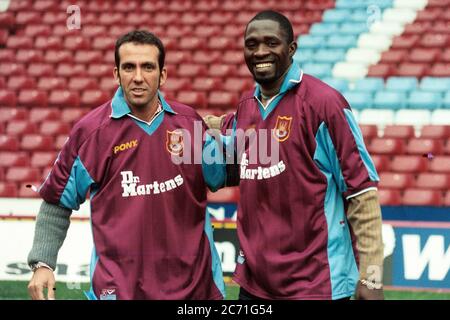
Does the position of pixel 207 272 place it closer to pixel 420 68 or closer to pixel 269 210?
pixel 269 210

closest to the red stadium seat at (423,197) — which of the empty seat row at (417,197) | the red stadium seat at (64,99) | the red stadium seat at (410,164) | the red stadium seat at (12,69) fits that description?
the empty seat row at (417,197)

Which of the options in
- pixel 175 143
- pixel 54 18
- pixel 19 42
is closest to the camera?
pixel 175 143

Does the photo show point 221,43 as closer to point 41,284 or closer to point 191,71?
point 191,71

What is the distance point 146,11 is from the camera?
612 inches

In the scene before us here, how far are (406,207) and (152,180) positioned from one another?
16.0 feet

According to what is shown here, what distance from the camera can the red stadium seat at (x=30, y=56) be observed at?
1445cm

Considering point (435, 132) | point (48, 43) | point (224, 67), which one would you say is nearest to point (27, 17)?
point (48, 43)

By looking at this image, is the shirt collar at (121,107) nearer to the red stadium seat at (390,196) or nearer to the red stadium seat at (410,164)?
the red stadium seat at (390,196)

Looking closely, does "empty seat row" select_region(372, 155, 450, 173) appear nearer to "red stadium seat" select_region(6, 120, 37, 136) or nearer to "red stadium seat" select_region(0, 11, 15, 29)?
"red stadium seat" select_region(6, 120, 37, 136)

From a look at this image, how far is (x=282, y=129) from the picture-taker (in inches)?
143

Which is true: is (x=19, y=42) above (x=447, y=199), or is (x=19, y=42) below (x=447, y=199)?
above

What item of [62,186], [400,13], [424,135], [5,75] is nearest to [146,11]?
[5,75]

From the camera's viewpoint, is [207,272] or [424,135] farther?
[424,135]

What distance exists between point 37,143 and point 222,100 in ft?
8.94
